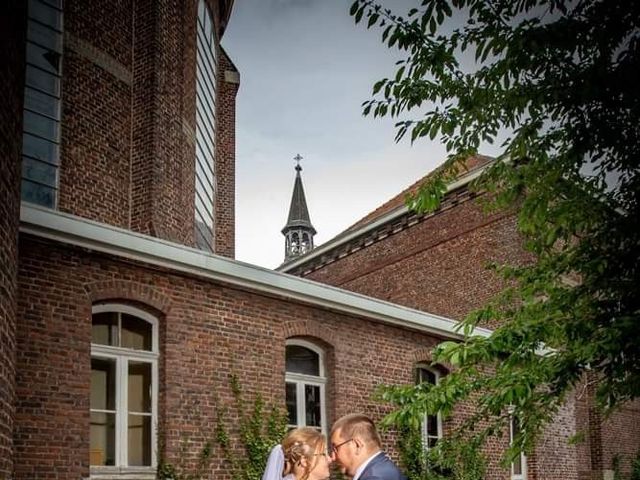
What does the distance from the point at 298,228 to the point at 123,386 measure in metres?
50.6

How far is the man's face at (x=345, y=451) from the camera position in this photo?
5000 millimetres

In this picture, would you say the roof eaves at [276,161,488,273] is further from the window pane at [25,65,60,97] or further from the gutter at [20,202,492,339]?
the window pane at [25,65,60,97]

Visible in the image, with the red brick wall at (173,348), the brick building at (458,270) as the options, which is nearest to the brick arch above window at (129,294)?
the red brick wall at (173,348)

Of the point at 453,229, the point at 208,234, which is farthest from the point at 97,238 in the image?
the point at 453,229

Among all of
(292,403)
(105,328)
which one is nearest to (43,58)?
(105,328)

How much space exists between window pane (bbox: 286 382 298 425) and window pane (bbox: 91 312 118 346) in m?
3.60

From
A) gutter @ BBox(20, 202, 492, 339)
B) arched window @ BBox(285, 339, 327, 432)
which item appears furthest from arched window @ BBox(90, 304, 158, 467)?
arched window @ BBox(285, 339, 327, 432)

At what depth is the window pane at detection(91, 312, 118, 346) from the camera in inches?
452

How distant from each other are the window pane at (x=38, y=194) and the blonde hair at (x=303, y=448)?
1087 cm

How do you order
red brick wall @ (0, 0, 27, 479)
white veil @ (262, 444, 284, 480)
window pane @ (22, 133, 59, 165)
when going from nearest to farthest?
white veil @ (262, 444, 284, 480)
red brick wall @ (0, 0, 27, 479)
window pane @ (22, 133, 59, 165)

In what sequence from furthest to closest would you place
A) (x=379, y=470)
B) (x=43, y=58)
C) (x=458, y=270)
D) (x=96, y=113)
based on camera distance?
(x=458, y=270) → (x=96, y=113) → (x=43, y=58) → (x=379, y=470)

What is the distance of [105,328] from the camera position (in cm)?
1159

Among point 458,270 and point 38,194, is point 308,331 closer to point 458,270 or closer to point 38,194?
point 38,194

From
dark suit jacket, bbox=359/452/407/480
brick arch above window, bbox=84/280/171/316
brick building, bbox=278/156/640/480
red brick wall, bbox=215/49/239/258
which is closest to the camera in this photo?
dark suit jacket, bbox=359/452/407/480
